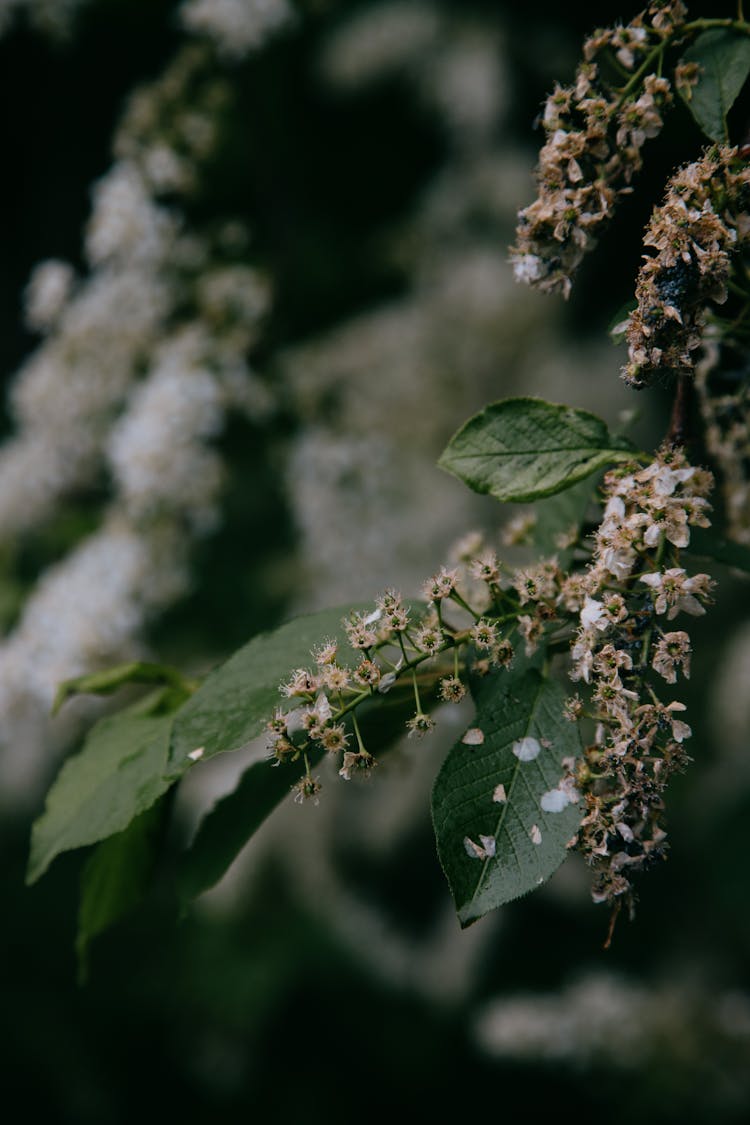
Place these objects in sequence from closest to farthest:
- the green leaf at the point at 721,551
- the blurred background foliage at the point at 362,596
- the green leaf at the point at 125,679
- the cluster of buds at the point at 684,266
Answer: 1. the cluster of buds at the point at 684,266
2. the green leaf at the point at 721,551
3. the green leaf at the point at 125,679
4. the blurred background foliage at the point at 362,596

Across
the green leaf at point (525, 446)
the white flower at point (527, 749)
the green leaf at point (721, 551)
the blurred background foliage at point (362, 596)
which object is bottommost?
the white flower at point (527, 749)

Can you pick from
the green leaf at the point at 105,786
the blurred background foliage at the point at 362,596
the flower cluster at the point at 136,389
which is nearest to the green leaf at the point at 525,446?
the green leaf at the point at 105,786

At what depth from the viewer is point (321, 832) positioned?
2.11 meters

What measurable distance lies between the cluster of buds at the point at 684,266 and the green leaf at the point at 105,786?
0.32m

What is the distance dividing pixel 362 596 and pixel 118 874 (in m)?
0.99

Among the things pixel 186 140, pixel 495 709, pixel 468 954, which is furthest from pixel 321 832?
pixel 495 709

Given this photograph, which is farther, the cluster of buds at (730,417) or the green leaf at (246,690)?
the cluster of buds at (730,417)

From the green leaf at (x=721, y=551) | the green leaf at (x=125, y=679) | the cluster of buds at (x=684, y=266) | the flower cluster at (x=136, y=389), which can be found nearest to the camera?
the cluster of buds at (x=684, y=266)

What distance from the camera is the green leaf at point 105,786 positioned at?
0.58 metres

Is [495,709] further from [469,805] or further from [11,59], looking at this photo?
[11,59]

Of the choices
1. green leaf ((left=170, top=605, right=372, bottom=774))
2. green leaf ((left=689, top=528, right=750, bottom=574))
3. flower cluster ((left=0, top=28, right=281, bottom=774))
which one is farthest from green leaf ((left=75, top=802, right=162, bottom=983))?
flower cluster ((left=0, top=28, right=281, bottom=774))

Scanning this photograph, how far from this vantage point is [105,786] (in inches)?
24.5

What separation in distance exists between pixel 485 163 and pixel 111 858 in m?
1.83

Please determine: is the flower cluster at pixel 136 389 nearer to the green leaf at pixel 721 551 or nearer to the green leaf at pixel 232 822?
the green leaf at pixel 232 822
